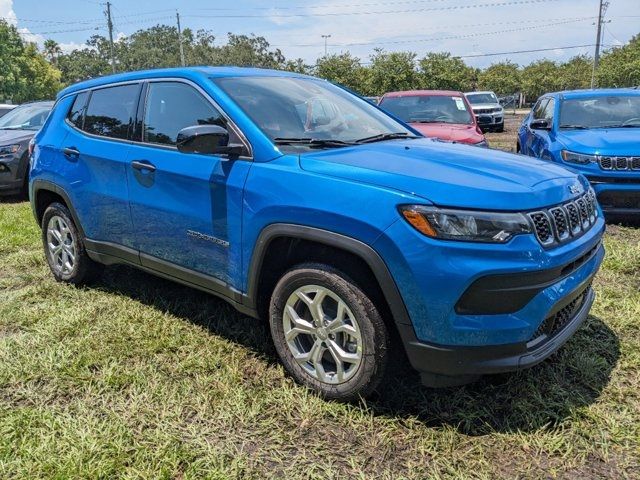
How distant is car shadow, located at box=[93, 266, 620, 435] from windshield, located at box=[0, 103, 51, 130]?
7.88 meters

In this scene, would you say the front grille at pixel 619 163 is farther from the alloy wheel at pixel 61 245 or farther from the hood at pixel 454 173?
the alloy wheel at pixel 61 245


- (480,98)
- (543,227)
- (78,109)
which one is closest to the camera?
(543,227)

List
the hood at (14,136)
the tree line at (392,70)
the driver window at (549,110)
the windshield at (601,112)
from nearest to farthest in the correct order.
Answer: the windshield at (601,112)
the driver window at (549,110)
the hood at (14,136)
the tree line at (392,70)

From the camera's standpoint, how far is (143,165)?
3494 mm

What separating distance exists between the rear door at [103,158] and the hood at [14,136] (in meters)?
5.22

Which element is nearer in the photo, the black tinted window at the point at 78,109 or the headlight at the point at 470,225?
the headlight at the point at 470,225

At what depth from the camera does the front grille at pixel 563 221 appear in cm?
239

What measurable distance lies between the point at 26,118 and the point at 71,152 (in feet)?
22.0

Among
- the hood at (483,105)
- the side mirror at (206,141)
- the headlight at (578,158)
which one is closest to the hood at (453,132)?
the headlight at (578,158)

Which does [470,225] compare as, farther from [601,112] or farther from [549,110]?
[549,110]

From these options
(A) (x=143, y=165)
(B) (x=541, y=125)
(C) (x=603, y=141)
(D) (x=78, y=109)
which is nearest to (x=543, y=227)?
(A) (x=143, y=165)

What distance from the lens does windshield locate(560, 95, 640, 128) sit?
679 cm

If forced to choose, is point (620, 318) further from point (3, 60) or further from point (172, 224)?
point (3, 60)

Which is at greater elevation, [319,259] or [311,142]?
[311,142]
